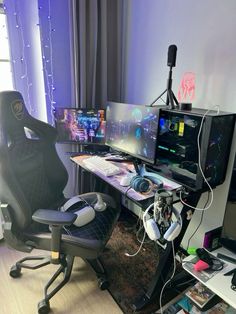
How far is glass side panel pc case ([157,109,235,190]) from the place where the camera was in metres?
1.23

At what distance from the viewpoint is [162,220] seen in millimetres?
1163

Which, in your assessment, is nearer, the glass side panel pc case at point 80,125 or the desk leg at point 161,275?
the desk leg at point 161,275

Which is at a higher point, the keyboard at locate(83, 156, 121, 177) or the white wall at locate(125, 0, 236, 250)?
the white wall at locate(125, 0, 236, 250)

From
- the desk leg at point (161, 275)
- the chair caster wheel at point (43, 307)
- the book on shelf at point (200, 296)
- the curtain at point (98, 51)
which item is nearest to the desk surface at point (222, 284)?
the desk leg at point (161, 275)

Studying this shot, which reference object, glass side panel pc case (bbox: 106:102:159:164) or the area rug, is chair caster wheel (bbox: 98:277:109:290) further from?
glass side panel pc case (bbox: 106:102:159:164)

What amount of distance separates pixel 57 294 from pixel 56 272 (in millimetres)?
142

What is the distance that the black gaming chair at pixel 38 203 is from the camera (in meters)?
1.21

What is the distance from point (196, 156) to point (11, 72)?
1.55 meters

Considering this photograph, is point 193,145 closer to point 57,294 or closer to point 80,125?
point 80,125

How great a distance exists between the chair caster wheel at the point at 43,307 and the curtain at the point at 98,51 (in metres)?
1.03

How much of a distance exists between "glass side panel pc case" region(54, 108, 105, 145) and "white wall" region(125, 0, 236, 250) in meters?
0.43

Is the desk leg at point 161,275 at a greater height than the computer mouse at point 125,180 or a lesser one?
lesser

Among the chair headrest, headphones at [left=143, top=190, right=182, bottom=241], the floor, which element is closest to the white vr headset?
headphones at [left=143, top=190, right=182, bottom=241]

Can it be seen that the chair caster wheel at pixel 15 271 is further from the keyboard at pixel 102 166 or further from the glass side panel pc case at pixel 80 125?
the glass side panel pc case at pixel 80 125
